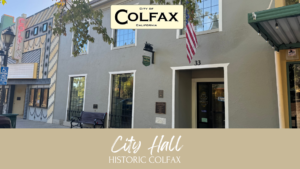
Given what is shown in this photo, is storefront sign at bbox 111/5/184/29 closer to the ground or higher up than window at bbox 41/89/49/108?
higher up

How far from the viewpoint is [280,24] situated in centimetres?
360

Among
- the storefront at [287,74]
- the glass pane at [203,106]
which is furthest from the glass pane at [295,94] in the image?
the glass pane at [203,106]

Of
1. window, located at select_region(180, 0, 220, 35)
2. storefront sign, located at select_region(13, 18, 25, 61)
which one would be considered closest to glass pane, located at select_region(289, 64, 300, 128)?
window, located at select_region(180, 0, 220, 35)

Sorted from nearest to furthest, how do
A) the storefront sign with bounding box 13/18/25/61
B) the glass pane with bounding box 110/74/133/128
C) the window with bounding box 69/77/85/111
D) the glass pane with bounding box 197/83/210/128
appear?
the glass pane with bounding box 197/83/210/128 < the glass pane with bounding box 110/74/133/128 < the window with bounding box 69/77/85/111 < the storefront sign with bounding box 13/18/25/61

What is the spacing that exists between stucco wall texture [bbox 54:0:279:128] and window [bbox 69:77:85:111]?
0.44 m

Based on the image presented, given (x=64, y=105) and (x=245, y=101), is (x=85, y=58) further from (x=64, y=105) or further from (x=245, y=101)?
(x=245, y=101)

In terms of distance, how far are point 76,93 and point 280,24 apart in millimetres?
8920

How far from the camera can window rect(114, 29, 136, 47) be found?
8.16 metres

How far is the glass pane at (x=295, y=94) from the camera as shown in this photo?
15.2 ft

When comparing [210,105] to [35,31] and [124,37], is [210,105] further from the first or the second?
[35,31]

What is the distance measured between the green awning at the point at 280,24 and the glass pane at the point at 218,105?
8.48 feet

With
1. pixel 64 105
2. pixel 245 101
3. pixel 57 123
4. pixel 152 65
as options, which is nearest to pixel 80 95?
pixel 64 105

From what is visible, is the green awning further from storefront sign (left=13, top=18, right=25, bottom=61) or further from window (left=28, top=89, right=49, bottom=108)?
storefront sign (left=13, top=18, right=25, bottom=61)

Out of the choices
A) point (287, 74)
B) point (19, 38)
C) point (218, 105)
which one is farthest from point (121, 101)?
point (19, 38)
